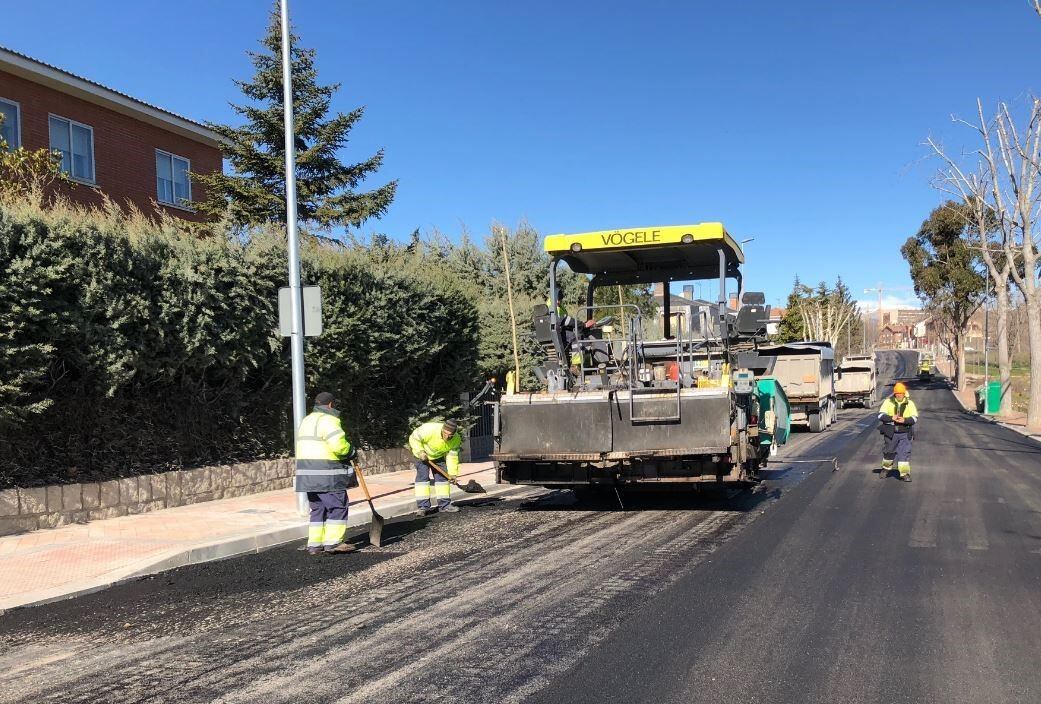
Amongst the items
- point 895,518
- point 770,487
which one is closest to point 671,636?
point 895,518

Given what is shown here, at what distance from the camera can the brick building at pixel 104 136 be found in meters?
16.9

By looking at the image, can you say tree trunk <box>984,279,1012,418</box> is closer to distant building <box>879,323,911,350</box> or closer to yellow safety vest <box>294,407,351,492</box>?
yellow safety vest <box>294,407,351,492</box>

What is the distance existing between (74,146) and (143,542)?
44.3 ft

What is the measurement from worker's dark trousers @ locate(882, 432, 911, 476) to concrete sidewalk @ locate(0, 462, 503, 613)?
7.24 meters

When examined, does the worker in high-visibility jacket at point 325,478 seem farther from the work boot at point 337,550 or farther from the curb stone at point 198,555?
the curb stone at point 198,555

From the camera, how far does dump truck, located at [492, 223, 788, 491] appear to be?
8.73m

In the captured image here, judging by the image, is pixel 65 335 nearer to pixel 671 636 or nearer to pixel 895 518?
pixel 671 636

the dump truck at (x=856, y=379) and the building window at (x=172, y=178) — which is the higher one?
the building window at (x=172, y=178)

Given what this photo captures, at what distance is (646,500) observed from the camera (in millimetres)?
10477

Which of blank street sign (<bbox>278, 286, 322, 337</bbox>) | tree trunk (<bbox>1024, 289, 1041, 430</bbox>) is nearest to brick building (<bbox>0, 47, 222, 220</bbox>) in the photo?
blank street sign (<bbox>278, 286, 322, 337</bbox>)

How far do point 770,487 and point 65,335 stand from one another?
349 inches

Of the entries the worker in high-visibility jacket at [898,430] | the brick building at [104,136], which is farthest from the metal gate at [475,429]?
the brick building at [104,136]

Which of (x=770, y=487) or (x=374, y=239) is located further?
(x=374, y=239)

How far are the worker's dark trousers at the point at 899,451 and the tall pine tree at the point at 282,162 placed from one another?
12163mm
